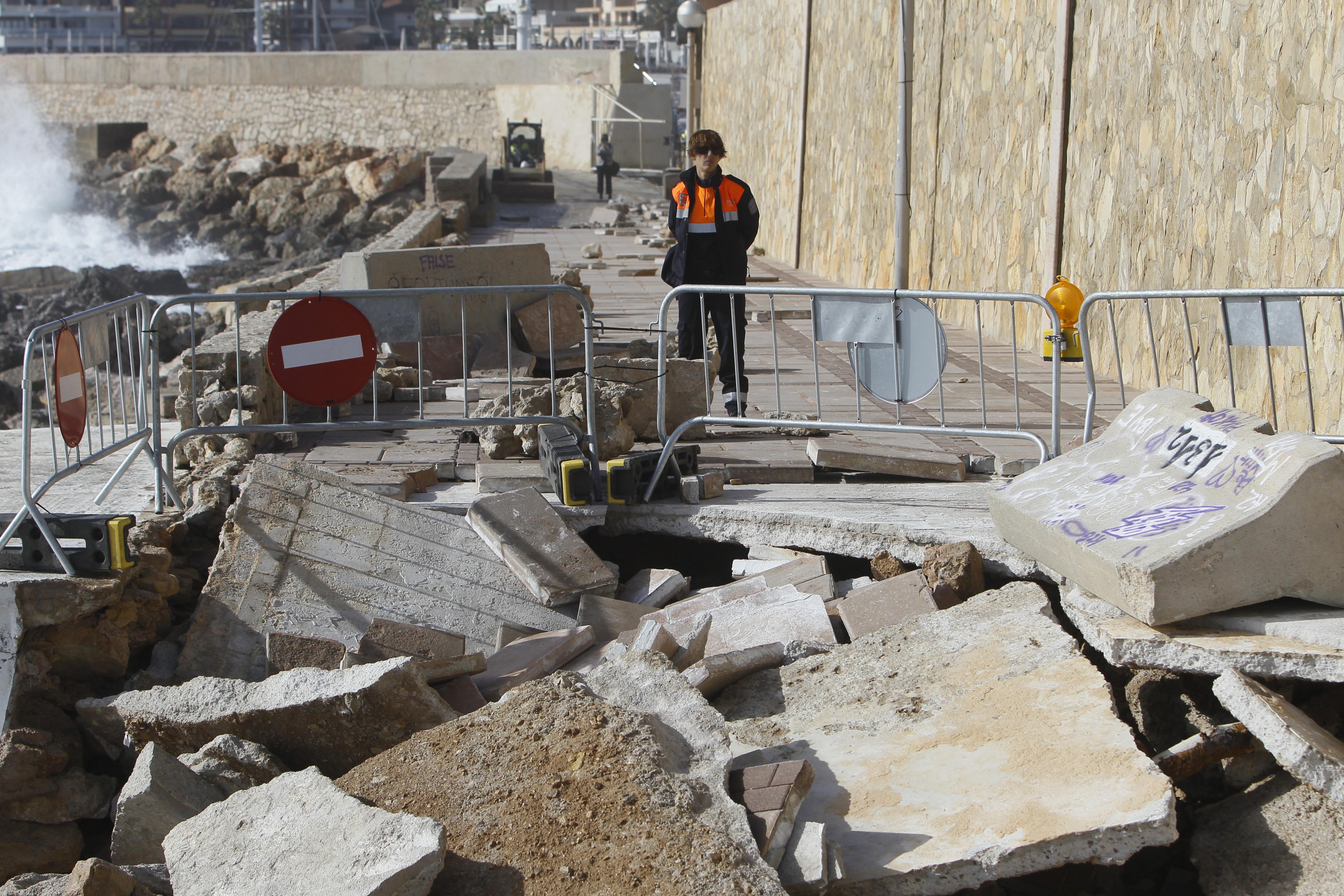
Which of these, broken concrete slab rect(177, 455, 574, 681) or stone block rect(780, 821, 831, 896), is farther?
broken concrete slab rect(177, 455, 574, 681)

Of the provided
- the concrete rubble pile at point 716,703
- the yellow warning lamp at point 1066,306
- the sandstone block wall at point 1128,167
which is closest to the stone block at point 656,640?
the concrete rubble pile at point 716,703

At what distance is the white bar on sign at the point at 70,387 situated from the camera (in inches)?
185

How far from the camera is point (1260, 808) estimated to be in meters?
3.39

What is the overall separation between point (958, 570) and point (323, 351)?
301 centimetres

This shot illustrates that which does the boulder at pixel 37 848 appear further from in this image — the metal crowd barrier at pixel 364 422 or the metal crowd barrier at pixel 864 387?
the metal crowd barrier at pixel 864 387

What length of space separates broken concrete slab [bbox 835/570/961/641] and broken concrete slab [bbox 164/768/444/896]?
2.07 meters

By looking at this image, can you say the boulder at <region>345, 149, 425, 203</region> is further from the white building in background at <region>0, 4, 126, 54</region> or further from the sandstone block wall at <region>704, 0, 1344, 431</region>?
the white building in background at <region>0, 4, 126, 54</region>

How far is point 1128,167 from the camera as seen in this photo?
8383 mm

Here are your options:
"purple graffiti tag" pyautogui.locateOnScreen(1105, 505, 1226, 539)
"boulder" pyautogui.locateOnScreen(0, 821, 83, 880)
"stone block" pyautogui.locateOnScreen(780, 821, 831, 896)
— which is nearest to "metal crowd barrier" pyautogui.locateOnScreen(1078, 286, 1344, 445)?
"purple graffiti tag" pyautogui.locateOnScreen(1105, 505, 1226, 539)

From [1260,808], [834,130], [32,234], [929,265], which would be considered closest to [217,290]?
[834,130]

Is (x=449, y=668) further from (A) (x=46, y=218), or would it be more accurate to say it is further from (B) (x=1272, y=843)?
(A) (x=46, y=218)

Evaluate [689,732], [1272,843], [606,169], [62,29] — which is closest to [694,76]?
[606,169]

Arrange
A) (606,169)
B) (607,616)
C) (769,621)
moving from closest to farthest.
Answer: (769,621) → (607,616) → (606,169)

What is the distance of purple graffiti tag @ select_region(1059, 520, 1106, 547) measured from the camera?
4039 millimetres
